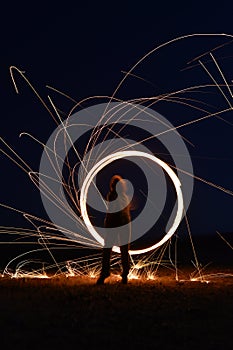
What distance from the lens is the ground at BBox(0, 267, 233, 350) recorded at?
5.36m

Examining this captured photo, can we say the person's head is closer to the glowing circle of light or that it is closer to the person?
the person

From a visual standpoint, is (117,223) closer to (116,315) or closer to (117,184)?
(117,184)

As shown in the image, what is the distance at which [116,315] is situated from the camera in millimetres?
6613

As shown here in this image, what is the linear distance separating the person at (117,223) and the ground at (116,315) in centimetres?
38

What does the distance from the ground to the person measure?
0.38 m

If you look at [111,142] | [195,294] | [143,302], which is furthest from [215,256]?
[143,302]

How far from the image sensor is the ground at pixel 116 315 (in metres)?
5.36

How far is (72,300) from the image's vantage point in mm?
7703

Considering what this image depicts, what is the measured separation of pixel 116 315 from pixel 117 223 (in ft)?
10.9

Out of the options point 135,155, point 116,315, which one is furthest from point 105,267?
point 116,315

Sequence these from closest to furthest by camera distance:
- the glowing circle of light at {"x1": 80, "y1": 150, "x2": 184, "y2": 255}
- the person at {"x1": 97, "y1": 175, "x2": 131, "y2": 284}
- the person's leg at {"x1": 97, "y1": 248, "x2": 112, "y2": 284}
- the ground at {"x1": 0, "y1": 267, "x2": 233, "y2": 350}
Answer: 1. the ground at {"x1": 0, "y1": 267, "x2": 233, "y2": 350}
2. the person's leg at {"x1": 97, "y1": 248, "x2": 112, "y2": 284}
3. the person at {"x1": 97, "y1": 175, "x2": 131, "y2": 284}
4. the glowing circle of light at {"x1": 80, "y1": 150, "x2": 184, "y2": 255}

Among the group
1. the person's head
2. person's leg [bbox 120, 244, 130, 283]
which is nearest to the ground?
person's leg [bbox 120, 244, 130, 283]

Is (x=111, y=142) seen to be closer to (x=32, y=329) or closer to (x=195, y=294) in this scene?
(x=195, y=294)

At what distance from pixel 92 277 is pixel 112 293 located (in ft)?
8.71
